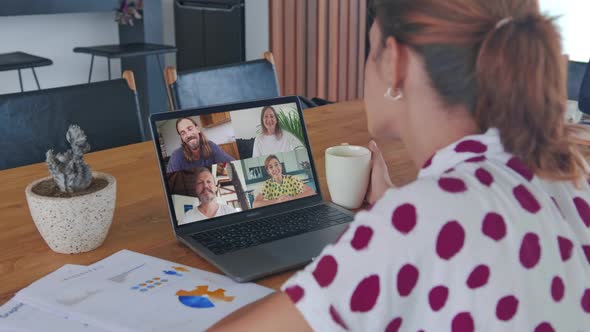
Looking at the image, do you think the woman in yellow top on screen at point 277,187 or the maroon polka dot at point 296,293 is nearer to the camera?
the maroon polka dot at point 296,293

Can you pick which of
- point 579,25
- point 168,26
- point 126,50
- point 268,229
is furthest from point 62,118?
point 168,26

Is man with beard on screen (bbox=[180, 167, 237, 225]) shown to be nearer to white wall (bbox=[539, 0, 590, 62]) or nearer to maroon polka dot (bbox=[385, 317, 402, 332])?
maroon polka dot (bbox=[385, 317, 402, 332])

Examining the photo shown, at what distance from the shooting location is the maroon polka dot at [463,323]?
0.70 m

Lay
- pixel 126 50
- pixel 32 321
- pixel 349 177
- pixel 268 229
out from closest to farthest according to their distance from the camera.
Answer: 1. pixel 32 321
2. pixel 268 229
3. pixel 349 177
4. pixel 126 50

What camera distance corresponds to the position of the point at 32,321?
3.09 feet

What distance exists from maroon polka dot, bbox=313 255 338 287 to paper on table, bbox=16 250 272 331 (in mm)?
294

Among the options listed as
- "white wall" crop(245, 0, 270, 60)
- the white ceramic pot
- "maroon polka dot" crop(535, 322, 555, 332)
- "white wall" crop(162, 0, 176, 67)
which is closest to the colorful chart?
the white ceramic pot

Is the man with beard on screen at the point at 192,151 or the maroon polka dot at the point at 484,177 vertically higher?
the maroon polka dot at the point at 484,177

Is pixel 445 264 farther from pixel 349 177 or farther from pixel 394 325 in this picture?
pixel 349 177

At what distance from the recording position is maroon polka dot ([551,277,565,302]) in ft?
2.40

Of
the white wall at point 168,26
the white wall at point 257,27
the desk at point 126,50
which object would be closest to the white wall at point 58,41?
the desk at point 126,50

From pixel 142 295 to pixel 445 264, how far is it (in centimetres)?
50

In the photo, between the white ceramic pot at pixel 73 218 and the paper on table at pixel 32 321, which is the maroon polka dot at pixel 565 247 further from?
the white ceramic pot at pixel 73 218

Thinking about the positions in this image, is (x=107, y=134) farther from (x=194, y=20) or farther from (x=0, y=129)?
(x=194, y=20)
